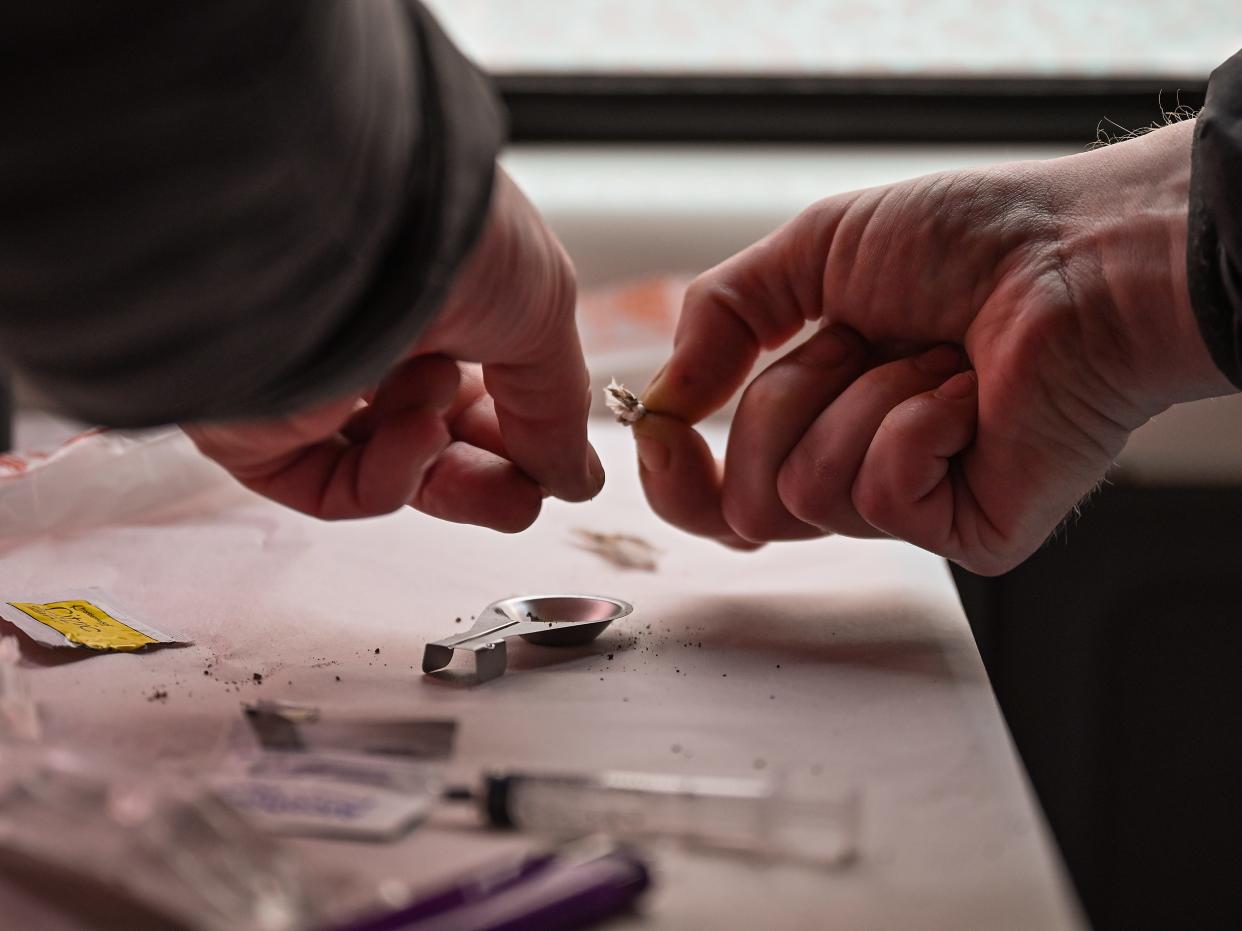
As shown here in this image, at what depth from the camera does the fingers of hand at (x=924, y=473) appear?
61 centimetres

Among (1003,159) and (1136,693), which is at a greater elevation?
Result: (1003,159)

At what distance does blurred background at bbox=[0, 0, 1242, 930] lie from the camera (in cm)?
112

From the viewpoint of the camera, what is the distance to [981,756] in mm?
425

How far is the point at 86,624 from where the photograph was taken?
1.82 feet

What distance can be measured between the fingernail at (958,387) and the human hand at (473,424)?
18 cm

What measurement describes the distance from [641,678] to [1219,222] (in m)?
0.31

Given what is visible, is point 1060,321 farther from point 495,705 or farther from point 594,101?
point 594,101

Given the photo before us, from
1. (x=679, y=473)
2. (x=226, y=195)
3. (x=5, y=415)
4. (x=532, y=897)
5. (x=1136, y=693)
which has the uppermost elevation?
(x=226, y=195)

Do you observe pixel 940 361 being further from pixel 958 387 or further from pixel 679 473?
pixel 679 473

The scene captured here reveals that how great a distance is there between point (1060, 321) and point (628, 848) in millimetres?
369

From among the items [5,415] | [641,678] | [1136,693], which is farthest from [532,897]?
[1136,693]

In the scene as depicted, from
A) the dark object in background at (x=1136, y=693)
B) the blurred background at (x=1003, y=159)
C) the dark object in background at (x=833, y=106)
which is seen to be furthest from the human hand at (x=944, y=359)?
the dark object in background at (x=833, y=106)

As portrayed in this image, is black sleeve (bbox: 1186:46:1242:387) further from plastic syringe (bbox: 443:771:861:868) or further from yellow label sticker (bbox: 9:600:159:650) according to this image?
yellow label sticker (bbox: 9:600:159:650)

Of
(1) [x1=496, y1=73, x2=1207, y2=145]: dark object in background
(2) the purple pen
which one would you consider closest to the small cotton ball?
(2) the purple pen
